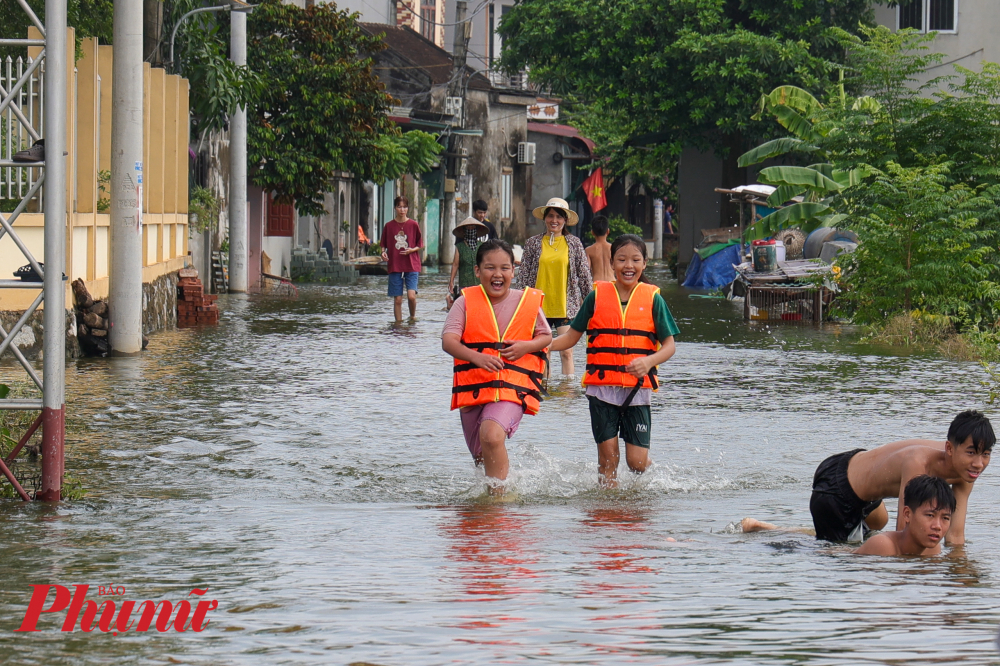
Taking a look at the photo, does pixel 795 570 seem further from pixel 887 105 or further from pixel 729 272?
pixel 729 272

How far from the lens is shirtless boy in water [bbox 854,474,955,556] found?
6.14 meters

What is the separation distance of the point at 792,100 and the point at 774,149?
54.4 inches

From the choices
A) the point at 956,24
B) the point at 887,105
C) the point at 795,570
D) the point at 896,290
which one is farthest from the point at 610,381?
the point at 956,24

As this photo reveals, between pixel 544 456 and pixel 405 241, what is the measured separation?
10956mm

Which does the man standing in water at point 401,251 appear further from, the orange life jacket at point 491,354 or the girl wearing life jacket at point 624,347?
the orange life jacket at point 491,354

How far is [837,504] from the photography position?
22.1ft

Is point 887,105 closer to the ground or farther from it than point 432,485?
farther from it

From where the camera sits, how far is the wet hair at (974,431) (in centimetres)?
612

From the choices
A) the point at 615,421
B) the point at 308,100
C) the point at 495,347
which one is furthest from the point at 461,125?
the point at 495,347

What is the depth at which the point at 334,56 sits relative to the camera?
2917 centimetres

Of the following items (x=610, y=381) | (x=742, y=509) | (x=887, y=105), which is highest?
(x=887, y=105)

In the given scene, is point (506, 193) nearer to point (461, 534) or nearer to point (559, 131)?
point (559, 131)

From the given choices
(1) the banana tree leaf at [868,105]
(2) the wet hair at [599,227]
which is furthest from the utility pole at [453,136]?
(2) the wet hair at [599,227]

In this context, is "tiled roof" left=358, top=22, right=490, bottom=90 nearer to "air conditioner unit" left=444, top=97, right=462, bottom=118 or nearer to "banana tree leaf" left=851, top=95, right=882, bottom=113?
"air conditioner unit" left=444, top=97, right=462, bottom=118
